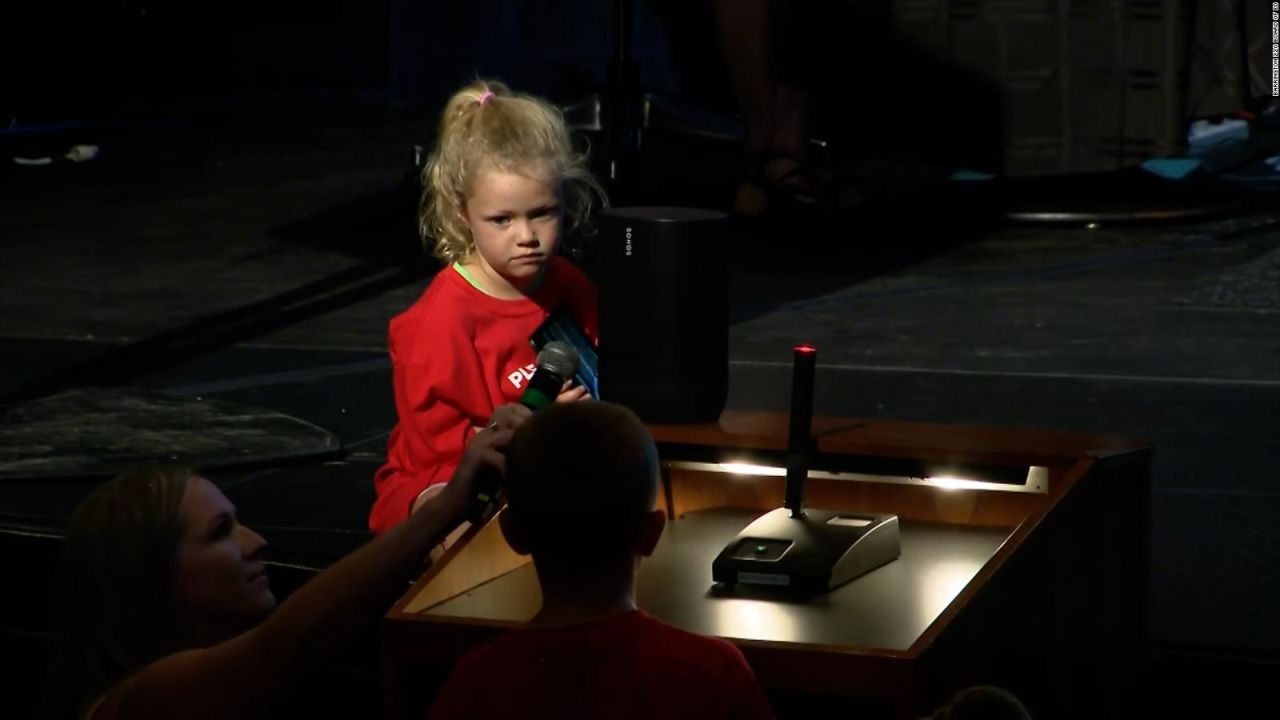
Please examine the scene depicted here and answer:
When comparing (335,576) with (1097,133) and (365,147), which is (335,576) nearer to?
(1097,133)

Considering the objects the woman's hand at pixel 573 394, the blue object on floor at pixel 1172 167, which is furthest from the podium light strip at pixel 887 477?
the blue object on floor at pixel 1172 167

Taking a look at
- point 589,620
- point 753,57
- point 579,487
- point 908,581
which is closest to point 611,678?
point 589,620

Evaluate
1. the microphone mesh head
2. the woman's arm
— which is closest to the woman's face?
the woman's arm

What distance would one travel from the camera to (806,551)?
7.51ft

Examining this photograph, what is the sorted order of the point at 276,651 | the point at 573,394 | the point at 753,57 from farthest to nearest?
the point at 753,57 → the point at 573,394 → the point at 276,651

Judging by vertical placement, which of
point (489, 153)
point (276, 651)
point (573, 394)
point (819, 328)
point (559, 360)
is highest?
point (489, 153)

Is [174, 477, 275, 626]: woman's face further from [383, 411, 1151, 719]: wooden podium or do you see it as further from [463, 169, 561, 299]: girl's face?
[463, 169, 561, 299]: girl's face

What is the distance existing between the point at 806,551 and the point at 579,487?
47 cm

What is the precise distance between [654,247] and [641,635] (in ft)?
2.83

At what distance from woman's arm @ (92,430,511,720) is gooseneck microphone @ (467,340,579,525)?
0.36 ft

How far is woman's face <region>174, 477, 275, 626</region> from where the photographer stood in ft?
7.36

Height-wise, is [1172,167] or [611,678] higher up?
[611,678]

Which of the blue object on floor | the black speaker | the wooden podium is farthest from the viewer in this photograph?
the blue object on floor

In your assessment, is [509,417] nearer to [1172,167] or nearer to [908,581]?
[908,581]
